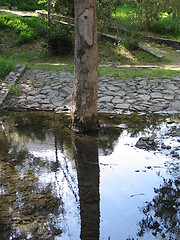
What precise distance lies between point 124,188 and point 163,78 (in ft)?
17.7

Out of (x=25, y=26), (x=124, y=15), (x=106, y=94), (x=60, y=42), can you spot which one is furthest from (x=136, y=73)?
(x=124, y=15)

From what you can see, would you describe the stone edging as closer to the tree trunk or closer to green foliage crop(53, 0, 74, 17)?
the tree trunk

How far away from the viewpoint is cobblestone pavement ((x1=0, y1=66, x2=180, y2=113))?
7.68m

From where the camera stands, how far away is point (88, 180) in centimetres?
A: 464

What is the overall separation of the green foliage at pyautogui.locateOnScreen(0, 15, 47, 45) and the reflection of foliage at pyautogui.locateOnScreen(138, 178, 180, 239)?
36.8 ft

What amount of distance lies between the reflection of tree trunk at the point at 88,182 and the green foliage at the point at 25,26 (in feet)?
30.6

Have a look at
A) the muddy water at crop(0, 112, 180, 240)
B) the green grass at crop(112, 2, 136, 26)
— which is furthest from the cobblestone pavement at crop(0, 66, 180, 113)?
the green grass at crop(112, 2, 136, 26)

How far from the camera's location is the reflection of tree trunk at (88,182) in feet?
12.1

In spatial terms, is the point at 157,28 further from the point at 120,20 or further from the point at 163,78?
the point at 163,78

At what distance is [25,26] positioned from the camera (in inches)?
600

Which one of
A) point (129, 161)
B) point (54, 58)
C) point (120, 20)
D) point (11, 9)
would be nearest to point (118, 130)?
point (129, 161)

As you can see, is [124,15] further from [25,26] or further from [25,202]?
[25,202]

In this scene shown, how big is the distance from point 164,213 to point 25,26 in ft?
42.2

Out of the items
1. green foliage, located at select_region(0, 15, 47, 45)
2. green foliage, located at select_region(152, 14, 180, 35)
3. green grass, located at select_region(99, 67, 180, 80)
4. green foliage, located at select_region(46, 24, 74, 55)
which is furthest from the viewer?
green foliage, located at select_region(152, 14, 180, 35)
